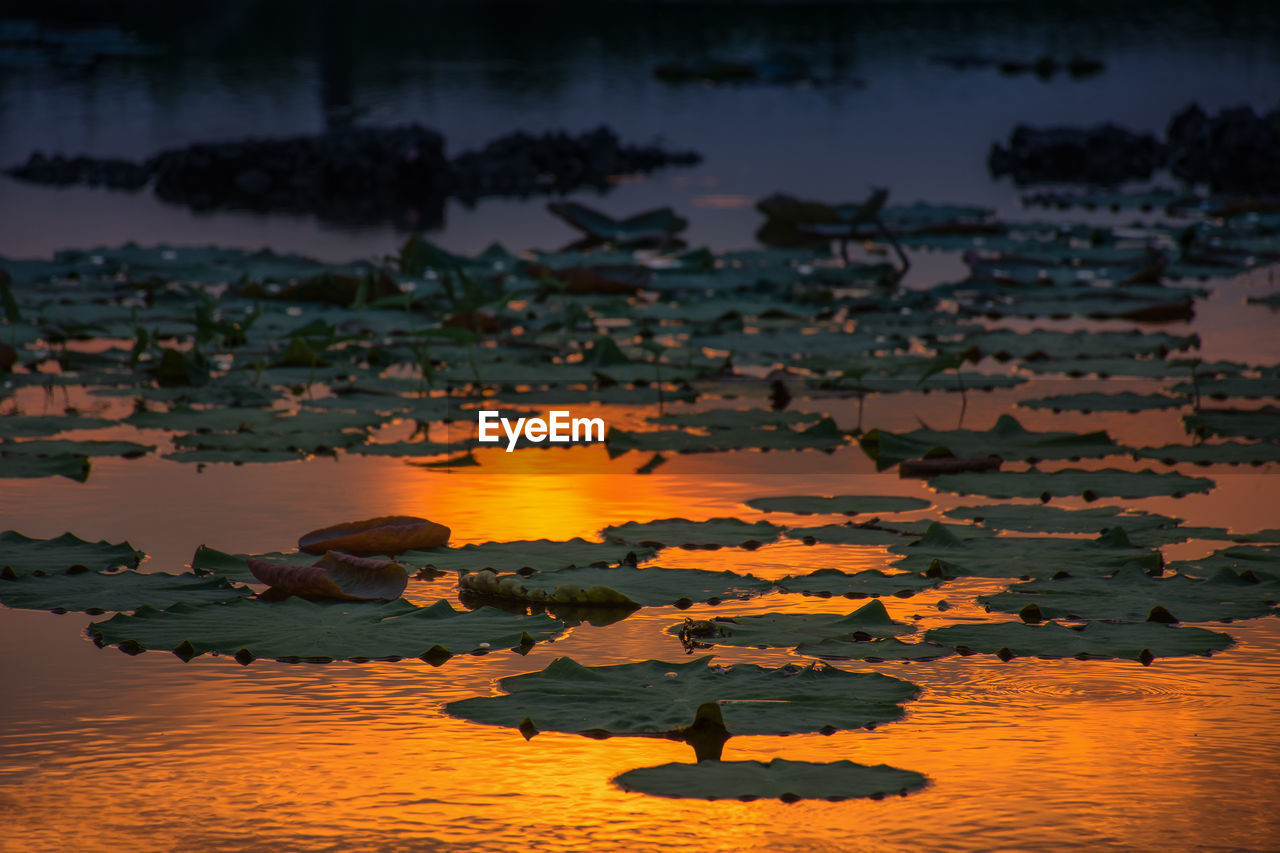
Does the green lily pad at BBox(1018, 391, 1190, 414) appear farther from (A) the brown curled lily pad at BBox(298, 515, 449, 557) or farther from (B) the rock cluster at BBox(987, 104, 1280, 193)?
(B) the rock cluster at BBox(987, 104, 1280, 193)

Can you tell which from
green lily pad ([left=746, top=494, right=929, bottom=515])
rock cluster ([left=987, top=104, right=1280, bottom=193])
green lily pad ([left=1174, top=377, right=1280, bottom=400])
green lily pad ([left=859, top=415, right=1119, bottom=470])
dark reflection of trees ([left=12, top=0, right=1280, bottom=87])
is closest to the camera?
green lily pad ([left=746, top=494, right=929, bottom=515])

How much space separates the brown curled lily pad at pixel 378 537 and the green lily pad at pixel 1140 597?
1.02 metres

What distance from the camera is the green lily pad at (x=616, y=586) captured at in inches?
110

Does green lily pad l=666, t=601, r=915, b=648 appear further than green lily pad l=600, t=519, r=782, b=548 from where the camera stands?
No

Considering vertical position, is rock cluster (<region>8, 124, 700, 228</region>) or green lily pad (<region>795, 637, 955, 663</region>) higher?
rock cluster (<region>8, 124, 700, 228</region>)

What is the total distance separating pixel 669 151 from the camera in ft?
56.6

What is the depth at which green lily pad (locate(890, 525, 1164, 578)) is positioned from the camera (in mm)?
2910

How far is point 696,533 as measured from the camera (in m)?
3.24

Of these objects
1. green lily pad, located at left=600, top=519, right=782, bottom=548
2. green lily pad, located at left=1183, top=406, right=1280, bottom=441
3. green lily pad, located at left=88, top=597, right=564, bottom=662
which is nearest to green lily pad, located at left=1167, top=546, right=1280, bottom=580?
green lily pad, located at left=600, top=519, right=782, bottom=548

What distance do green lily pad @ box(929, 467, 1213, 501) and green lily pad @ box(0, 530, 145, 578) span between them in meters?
1.68

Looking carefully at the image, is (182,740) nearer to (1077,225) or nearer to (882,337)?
(882,337)

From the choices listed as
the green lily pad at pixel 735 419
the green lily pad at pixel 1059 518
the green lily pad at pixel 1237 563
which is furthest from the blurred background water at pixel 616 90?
the green lily pad at pixel 1237 563

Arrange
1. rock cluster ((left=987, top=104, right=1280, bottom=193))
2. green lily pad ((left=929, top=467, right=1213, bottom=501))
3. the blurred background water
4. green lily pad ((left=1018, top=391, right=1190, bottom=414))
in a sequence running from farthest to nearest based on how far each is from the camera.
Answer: rock cluster ((left=987, top=104, right=1280, bottom=193))
the blurred background water
green lily pad ((left=1018, top=391, right=1190, bottom=414))
green lily pad ((left=929, top=467, right=1213, bottom=501))

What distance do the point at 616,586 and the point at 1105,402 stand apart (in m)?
2.22
